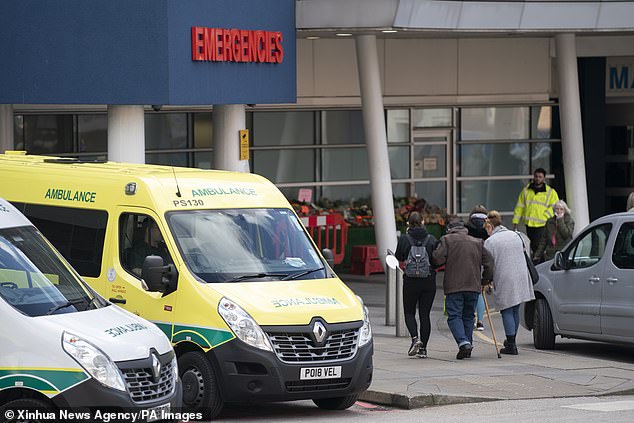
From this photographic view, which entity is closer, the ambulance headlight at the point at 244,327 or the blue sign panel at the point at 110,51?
the ambulance headlight at the point at 244,327

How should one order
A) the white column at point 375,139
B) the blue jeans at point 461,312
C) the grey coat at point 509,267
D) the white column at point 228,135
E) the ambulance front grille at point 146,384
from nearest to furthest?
1. the ambulance front grille at point 146,384
2. the blue jeans at point 461,312
3. the grey coat at point 509,267
4. the white column at point 228,135
5. the white column at point 375,139

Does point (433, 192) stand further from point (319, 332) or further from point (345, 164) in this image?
point (319, 332)

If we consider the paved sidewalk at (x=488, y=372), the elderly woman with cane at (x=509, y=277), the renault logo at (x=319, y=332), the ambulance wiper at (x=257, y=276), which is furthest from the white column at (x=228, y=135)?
the renault logo at (x=319, y=332)

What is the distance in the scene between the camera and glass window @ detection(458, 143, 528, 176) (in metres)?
31.6

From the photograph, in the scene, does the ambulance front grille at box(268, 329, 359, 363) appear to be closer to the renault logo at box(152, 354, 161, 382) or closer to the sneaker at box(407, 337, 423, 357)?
the renault logo at box(152, 354, 161, 382)

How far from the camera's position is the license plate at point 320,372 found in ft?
40.4

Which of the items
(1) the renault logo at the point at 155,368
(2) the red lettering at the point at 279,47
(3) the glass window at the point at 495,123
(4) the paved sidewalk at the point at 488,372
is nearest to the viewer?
(1) the renault logo at the point at 155,368

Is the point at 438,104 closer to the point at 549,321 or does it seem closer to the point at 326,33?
the point at 326,33

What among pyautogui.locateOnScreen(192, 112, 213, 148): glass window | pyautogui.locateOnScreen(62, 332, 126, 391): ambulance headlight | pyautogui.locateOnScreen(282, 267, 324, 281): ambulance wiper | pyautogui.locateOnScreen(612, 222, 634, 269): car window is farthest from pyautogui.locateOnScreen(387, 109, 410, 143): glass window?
pyautogui.locateOnScreen(62, 332, 126, 391): ambulance headlight

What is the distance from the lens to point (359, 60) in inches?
981

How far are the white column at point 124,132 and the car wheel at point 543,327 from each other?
647cm

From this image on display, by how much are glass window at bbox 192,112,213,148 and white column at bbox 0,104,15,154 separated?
577cm

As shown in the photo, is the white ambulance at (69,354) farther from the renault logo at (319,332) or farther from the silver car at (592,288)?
the silver car at (592,288)

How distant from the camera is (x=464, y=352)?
16688 mm
